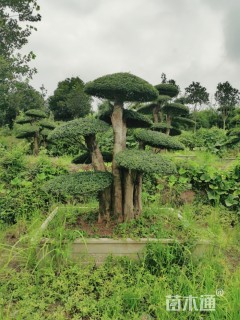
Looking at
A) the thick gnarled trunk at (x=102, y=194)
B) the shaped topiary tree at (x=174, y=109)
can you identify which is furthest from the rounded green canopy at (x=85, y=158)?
the shaped topiary tree at (x=174, y=109)

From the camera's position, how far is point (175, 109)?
844 cm

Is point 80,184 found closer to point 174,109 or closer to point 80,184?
point 80,184

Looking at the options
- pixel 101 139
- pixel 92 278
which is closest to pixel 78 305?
pixel 92 278

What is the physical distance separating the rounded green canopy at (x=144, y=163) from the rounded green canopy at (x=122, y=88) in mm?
604

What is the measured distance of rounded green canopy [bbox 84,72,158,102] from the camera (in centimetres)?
283

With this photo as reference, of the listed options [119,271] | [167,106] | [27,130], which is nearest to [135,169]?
[119,271]

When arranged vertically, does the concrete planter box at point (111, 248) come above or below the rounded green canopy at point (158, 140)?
below

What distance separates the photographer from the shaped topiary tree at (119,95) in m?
2.85

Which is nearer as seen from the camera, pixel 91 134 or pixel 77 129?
pixel 77 129

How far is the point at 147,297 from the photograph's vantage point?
7.56 feet

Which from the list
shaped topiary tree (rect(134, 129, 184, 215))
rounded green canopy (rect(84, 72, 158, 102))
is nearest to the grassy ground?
shaped topiary tree (rect(134, 129, 184, 215))

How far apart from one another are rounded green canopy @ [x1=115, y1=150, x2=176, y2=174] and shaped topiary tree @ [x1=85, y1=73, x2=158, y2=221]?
0.32m

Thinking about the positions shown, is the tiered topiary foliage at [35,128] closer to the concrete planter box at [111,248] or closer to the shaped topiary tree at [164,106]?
the shaped topiary tree at [164,106]

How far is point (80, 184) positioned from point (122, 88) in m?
0.99
